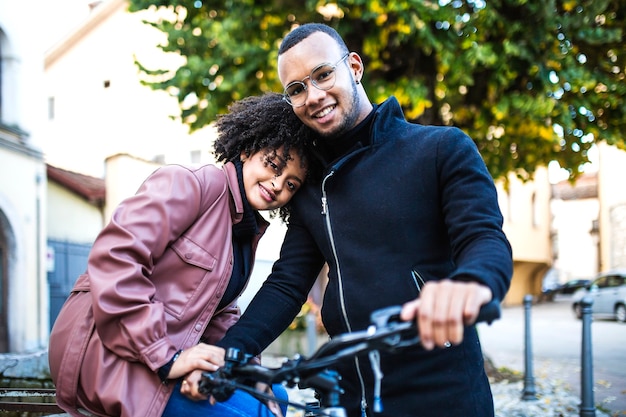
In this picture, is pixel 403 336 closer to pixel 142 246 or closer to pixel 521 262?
pixel 142 246

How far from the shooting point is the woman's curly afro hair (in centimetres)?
234

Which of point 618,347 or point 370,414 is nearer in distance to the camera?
point 370,414

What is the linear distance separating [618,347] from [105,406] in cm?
1239

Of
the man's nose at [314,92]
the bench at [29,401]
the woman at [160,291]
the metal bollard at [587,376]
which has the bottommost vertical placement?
the metal bollard at [587,376]

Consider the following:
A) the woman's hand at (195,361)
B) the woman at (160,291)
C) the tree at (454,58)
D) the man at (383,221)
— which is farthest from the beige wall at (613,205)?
the woman's hand at (195,361)

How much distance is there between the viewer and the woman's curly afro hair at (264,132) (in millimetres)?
2338

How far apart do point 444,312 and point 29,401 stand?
7.33ft

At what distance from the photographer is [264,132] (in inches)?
94.5

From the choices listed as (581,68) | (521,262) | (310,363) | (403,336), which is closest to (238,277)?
(310,363)

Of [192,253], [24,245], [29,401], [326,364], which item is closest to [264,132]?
[192,253]

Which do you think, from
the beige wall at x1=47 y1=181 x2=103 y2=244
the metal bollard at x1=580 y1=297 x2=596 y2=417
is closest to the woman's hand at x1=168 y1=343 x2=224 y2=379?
the metal bollard at x1=580 y1=297 x2=596 y2=417

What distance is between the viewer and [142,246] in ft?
6.03

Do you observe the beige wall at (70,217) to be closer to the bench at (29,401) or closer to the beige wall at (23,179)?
the beige wall at (23,179)

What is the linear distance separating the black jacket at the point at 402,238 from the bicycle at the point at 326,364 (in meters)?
0.31
